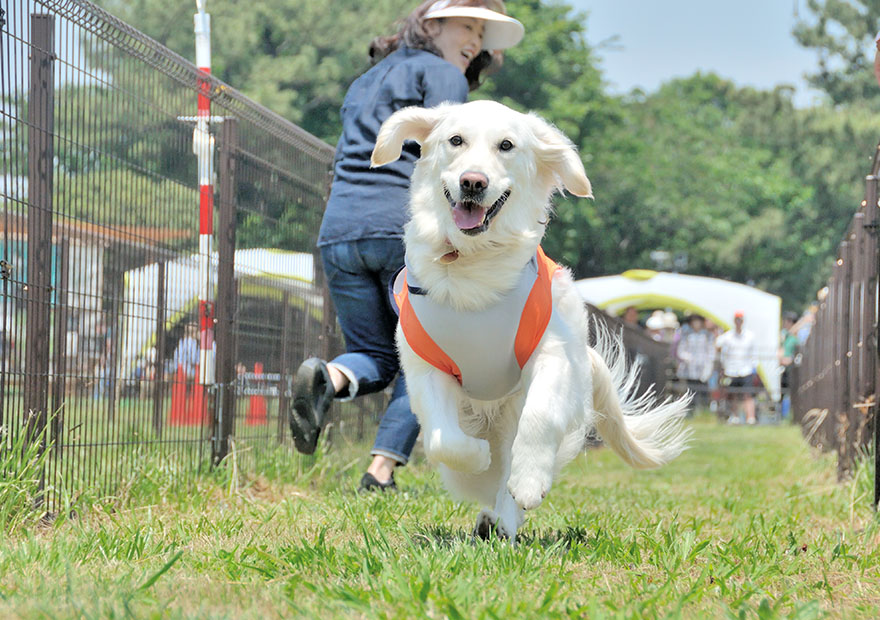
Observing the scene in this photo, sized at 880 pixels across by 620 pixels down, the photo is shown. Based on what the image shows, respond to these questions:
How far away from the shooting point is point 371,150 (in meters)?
5.13

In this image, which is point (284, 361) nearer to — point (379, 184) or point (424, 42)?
point (379, 184)

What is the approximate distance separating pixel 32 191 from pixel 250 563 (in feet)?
6.04

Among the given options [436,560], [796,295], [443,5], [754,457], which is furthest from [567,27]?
[436,560]

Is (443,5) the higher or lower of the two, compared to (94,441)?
higher

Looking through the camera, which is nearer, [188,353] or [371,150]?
[371,150]

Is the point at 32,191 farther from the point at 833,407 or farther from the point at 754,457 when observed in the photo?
the point at 754,457

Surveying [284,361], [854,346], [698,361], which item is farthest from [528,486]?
[698,361]

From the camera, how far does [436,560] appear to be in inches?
115

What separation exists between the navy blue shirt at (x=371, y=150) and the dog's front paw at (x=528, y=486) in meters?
1.82

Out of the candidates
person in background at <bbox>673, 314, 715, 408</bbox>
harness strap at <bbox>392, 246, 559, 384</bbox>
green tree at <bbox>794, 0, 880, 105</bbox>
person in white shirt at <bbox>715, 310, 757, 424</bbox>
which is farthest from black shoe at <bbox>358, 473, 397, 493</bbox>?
green tree at <bbox>794, 0, 880, 105</bbox>

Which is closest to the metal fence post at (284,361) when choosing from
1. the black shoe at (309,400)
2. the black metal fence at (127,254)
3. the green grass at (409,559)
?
the black metal fence at (127,254)

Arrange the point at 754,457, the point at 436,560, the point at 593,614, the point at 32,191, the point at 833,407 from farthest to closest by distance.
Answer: the point at 754,457 → the point at 833,407 → the point at 32,191 → the point at 436,560 → the point at 593,614

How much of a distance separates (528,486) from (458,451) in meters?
0.28

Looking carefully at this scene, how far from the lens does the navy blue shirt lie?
16.4ft
